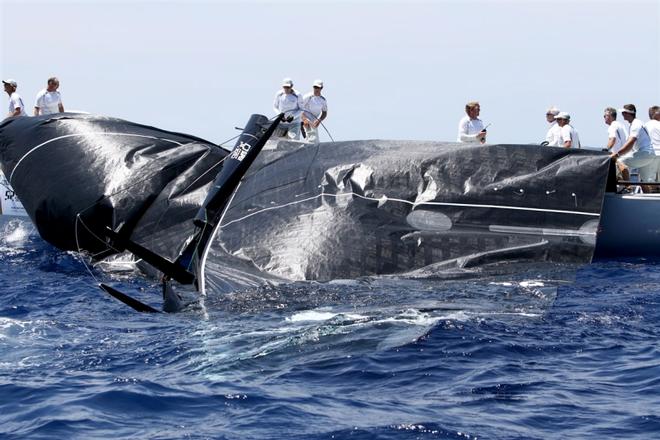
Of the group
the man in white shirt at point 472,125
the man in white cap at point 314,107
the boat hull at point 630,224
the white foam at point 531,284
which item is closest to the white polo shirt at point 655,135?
the boat hull at point 630,224

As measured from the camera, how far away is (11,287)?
14.4m

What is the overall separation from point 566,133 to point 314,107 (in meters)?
5.76

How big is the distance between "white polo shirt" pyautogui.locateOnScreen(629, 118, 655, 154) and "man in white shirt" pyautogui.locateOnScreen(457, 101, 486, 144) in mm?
2662

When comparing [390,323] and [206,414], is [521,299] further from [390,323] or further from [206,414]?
[206,414]

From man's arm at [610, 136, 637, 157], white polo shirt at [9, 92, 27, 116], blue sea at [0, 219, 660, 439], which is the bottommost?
blue sea at [0, 219, 660, 439]

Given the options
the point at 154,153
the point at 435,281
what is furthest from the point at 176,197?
the point at 435,281

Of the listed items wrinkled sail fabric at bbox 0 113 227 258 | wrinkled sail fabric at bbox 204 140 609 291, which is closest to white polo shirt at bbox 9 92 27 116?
wrinkled sail fabric at bbox 0 113 227 258

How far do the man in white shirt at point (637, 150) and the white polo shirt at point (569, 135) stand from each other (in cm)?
76

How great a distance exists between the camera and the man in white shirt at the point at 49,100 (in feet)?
69.7

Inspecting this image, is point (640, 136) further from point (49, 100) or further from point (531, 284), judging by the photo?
point (49, 100)

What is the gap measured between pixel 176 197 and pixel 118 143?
67.7 inches

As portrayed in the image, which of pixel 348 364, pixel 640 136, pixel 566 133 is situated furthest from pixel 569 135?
pixel 348 364

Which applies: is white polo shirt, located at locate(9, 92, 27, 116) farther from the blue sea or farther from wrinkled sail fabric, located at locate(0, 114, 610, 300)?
the blue sea

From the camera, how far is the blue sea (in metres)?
7.65
